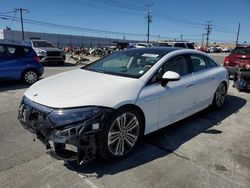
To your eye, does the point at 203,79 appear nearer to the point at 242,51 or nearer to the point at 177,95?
the point at 177,95

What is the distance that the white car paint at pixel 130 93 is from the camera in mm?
2973

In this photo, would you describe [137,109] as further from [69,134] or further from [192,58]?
[192,58]

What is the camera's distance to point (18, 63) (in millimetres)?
8438

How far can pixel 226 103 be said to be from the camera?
6375 millimetres

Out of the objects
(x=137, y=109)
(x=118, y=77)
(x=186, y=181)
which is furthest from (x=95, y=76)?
(x=186, y=181)

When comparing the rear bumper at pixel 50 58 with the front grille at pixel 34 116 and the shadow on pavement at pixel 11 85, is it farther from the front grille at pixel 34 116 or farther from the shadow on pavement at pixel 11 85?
the front grille at pixel 34 116

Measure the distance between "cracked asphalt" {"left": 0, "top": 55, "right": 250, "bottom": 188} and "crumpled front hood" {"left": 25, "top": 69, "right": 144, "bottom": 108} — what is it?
2.83 ft

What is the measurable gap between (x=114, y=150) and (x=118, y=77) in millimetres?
1087

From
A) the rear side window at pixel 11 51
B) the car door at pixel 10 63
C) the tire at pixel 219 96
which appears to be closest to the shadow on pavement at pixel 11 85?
the car door at pixel 10 63

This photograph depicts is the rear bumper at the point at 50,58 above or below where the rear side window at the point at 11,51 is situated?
below

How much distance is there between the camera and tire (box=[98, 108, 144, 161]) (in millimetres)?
2986

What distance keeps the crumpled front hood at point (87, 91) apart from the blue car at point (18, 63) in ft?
17.1

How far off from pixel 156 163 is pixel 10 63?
6.88 meters

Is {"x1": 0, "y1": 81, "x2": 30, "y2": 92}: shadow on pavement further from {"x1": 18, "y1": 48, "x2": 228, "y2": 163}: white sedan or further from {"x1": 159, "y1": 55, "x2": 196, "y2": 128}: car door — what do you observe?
{"x1": 159, "y1": 55, "x2": 196, "y2": 128}: car door
